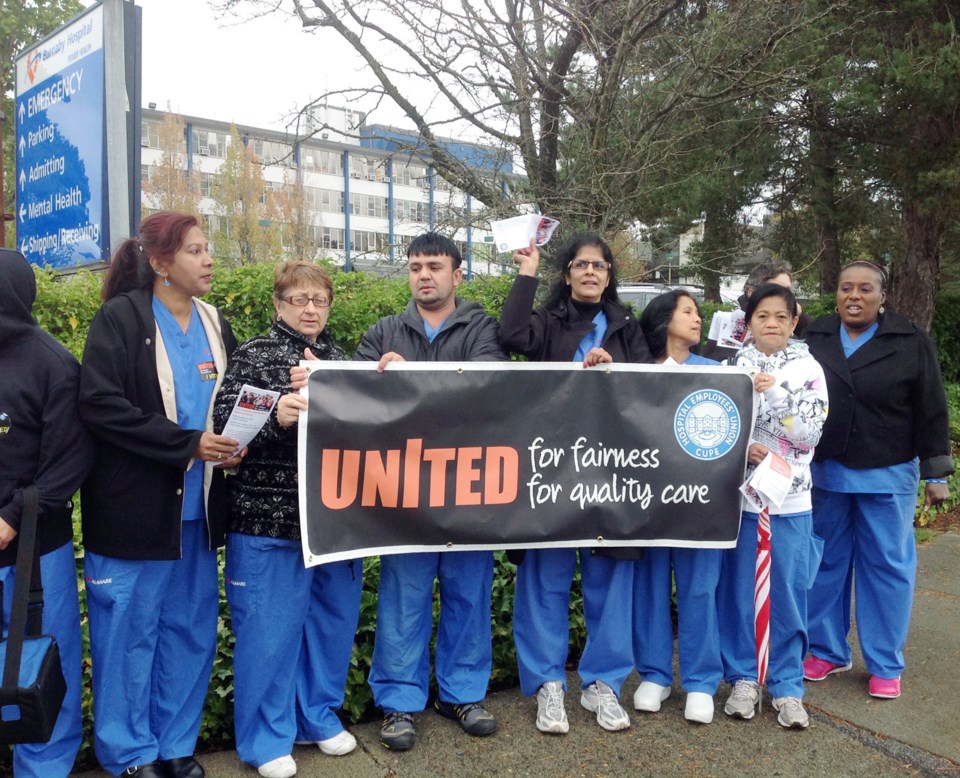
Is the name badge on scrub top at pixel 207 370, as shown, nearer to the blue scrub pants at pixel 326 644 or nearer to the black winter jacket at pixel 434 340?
the black winter jacket at pixel 434 340

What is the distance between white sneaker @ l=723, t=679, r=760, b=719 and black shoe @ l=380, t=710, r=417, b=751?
1.39m

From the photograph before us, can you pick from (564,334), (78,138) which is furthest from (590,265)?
(78,138)

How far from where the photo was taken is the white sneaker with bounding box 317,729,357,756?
132 inches

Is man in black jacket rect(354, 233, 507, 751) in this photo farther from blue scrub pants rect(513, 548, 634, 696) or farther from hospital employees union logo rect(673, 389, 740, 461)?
hospital employees union logo rect(673, 389, 740, 461)

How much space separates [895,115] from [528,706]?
8.49m

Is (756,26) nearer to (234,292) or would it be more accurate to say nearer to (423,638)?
(234,292)

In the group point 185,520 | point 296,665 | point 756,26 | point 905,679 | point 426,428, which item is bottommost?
point 905,679

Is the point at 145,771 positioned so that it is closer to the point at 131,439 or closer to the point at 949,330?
the point at 131,439

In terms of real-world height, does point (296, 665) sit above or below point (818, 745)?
above

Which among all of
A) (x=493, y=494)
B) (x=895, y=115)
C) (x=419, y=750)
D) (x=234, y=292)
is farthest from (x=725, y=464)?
(x=895, y=115)

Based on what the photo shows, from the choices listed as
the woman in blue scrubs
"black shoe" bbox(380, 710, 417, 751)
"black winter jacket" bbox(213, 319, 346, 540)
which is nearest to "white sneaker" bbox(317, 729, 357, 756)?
"black shoe" bbox(380, 710, 417, 751)

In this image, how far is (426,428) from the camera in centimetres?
354

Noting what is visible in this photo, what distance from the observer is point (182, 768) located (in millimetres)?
3135

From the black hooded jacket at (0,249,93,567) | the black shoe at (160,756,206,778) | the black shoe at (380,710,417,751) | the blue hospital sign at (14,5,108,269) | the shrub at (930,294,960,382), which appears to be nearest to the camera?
the black hooded jacket at (0,249,93,567)
